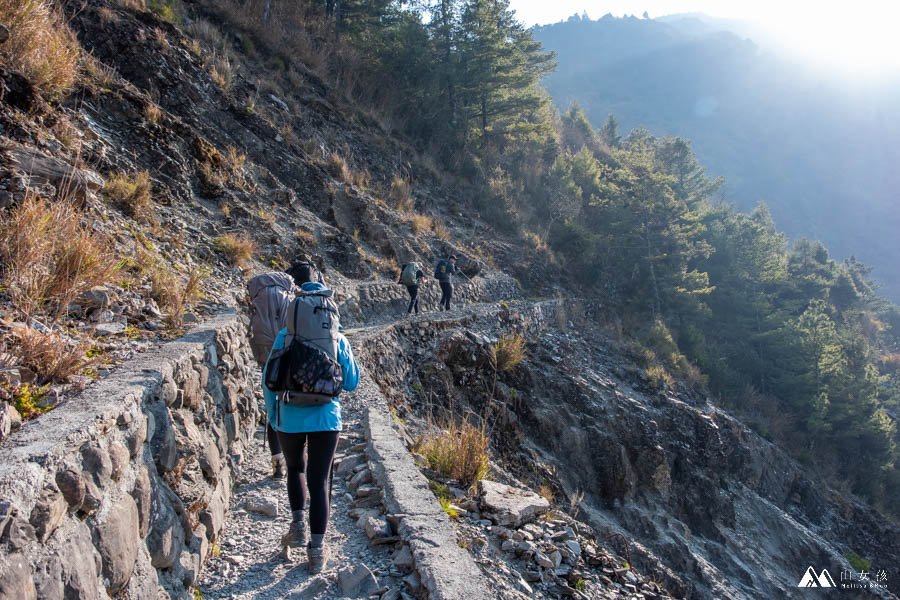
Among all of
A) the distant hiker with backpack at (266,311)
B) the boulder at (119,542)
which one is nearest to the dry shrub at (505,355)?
the distant hiker with backpack at (266,311)

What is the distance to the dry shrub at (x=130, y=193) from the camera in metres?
6.47

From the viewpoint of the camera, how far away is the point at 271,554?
3.26m

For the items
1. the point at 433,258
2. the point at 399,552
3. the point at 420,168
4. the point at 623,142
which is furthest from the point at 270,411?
the point at 623,142

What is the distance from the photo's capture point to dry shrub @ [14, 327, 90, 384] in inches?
103

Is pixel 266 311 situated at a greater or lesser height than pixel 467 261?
greater

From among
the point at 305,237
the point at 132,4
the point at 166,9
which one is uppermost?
the point at 166,9

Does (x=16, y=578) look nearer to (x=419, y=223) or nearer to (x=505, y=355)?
(x=505, y=355)

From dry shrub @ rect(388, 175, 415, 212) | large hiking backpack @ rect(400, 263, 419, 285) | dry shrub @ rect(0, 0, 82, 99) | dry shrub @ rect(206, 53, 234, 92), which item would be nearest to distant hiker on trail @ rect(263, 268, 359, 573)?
dry shrub @ rect(0, 0, 82, 99)

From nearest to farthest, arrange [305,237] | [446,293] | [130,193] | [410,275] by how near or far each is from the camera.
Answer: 1. [130,193]
2. [410,275]
3. [305,237]
4. [446,293]

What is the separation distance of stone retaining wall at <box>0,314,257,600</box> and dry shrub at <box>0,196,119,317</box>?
683 mm

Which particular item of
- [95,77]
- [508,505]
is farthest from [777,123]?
[508,505]

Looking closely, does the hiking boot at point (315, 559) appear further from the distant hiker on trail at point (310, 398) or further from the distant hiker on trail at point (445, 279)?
the distant hiker on trail at point (445, 279)

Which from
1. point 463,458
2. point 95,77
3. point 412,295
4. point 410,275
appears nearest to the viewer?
point 463,458

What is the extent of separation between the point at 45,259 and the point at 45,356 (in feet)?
3.80
